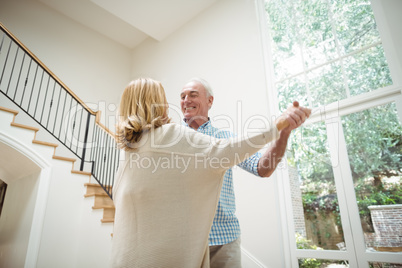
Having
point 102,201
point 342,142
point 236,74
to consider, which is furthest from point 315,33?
point 102,201

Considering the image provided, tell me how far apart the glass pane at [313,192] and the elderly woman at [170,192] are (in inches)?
94.0

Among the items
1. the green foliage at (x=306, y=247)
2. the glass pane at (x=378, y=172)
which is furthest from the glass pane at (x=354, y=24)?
the green foliage at (x=306, y=247)

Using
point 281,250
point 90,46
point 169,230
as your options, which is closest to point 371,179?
point 281,250

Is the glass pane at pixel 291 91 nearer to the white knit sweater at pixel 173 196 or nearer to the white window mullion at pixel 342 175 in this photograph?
the white window mullion at pixel 342 175

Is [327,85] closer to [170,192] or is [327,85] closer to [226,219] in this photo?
[226,219]

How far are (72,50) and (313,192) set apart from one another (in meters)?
5.56

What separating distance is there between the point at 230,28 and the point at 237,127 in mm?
1764

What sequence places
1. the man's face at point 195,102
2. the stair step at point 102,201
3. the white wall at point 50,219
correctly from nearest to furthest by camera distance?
the man's face at point 195,102, the white wall at point 50,219, the stair step at point 102,201

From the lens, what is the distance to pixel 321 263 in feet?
8.77

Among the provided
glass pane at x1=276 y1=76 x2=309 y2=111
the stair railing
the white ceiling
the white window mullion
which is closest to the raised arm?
the white window mullion

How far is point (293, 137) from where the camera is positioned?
3.21 meters

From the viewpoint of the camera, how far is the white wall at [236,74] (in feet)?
9.95

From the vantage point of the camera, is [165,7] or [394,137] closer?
[394,137]

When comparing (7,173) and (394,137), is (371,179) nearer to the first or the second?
(394,137)
